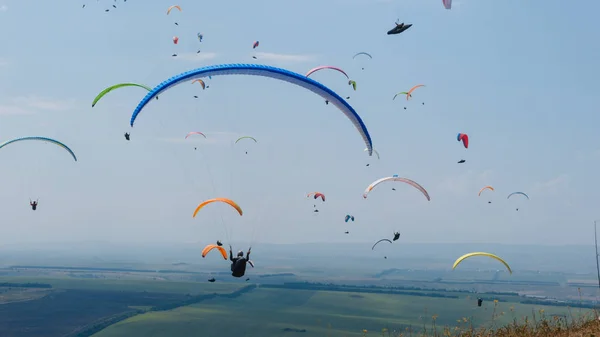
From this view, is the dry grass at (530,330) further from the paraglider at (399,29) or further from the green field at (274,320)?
the green field at (274,320)

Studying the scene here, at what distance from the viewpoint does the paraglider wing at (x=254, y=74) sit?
2041cm

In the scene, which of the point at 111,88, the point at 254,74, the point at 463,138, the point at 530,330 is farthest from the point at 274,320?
the point at 530,330

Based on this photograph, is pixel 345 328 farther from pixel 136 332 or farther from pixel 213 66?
pixel 213 66

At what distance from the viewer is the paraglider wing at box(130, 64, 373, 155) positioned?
20406 millimetres

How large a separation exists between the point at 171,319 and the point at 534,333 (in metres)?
169

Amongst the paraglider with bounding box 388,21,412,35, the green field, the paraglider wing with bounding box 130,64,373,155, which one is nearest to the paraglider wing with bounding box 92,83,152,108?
the paraglider wing with bounding box 130,64,373,155

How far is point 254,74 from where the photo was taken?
21.0m

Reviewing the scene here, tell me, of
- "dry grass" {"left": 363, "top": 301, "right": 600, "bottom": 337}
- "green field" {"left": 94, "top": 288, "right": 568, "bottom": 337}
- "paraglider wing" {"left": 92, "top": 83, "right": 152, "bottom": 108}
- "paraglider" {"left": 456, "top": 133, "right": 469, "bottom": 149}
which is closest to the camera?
"dry grass" {"left": 363, "top": 301, "right": 600, "bottom": 337}

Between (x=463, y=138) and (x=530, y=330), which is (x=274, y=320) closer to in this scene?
(x=463, y=138)

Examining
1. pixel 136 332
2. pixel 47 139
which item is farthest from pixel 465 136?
pixel 136 332

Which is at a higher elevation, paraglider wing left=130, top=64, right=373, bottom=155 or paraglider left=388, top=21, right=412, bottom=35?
paraglider left=388, top=21, right=412, bottom=35

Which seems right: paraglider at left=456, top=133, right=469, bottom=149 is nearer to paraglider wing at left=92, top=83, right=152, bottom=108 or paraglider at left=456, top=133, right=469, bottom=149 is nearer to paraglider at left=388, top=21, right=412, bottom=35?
paraglider at left=388, top=21, right=412, bottom=35

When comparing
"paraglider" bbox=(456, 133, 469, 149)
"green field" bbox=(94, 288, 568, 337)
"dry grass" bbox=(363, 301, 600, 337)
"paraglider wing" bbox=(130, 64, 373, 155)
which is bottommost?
"green field" bbox=(94, 288, 568, 337)

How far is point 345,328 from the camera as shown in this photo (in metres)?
157
